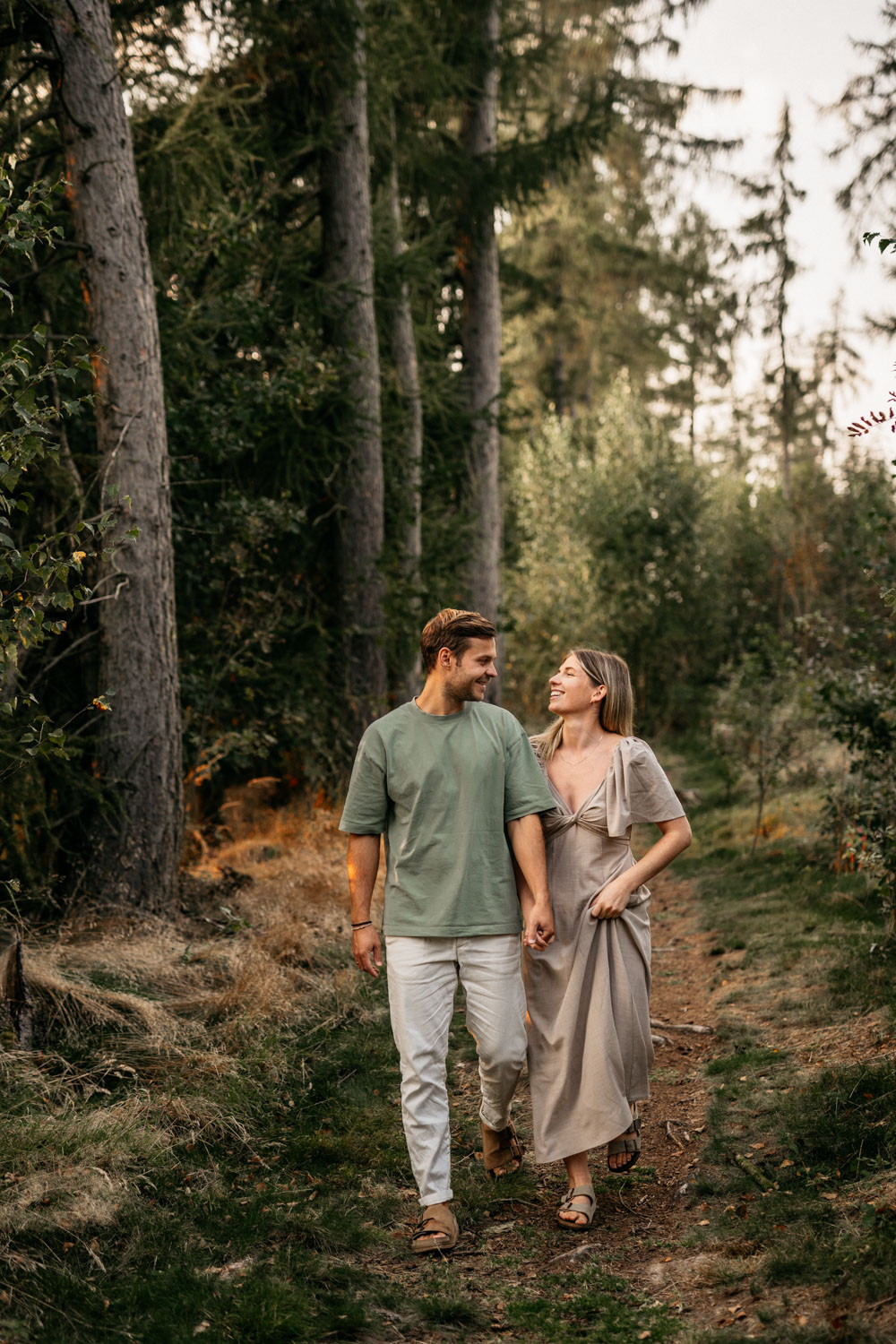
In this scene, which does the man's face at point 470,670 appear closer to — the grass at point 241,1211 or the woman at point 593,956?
the woman at point 593,956

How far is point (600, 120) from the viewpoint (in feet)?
49.6

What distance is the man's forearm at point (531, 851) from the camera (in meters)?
4.08

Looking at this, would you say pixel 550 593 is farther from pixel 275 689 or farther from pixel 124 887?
pixel 124 887

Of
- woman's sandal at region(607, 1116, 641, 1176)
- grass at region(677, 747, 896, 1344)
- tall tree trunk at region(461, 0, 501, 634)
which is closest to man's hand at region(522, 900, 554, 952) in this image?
woman's sandal at region(607, 1116, 641, 1176)

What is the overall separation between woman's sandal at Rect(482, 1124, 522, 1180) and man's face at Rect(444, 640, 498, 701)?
1.72 m

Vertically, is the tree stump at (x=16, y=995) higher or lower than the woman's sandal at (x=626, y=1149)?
higher

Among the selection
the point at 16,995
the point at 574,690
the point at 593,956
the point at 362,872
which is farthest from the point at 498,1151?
the point at 16,995

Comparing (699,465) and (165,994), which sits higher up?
(699,465)

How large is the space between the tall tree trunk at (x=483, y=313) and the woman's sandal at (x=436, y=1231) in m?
11.9

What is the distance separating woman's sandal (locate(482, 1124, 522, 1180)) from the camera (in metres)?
4.43

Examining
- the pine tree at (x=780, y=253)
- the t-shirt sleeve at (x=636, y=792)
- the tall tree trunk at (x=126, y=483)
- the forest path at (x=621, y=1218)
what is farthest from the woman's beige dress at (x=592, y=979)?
the pine tree at (x=780, y=253)

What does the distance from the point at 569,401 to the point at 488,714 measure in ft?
89.9

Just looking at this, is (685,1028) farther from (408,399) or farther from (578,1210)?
(408,399)

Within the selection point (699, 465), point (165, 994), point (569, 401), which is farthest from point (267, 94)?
point (569, 401)
